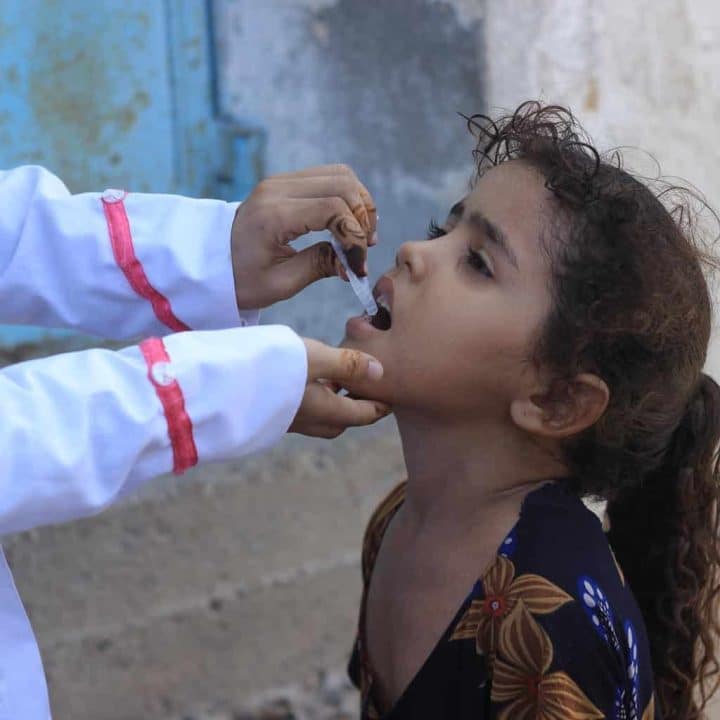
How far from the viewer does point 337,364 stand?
1465 millimetres

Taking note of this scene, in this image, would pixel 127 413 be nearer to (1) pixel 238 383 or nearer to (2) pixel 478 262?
(1) pixel 238 383

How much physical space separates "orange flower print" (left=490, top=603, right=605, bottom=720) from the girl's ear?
0.89 ft

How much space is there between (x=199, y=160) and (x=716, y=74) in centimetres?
189

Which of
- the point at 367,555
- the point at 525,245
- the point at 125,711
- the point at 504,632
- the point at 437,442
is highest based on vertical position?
the point at 525,245

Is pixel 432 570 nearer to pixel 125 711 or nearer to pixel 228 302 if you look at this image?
pixel 228 302

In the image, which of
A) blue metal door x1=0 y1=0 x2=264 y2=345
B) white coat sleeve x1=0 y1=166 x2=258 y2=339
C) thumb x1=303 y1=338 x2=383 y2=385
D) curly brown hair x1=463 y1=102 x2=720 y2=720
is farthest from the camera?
blue metal door x1=0 y1=0 x2=264 y2=345

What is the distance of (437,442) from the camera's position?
178 cm

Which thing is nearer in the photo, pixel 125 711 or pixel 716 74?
pixel 125 711

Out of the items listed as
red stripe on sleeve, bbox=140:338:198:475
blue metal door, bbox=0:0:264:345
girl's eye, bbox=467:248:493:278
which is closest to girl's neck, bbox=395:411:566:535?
girl's eye, bbox=467:248:493:278

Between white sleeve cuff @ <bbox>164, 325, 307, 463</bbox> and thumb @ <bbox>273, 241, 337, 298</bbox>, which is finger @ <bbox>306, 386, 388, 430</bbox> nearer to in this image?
white sleeve cuff @ <bbox>164, 325, 307, 463</bbox>

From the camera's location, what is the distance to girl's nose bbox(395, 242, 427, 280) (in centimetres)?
172

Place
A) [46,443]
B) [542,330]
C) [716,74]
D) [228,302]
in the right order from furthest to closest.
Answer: [716,74] < [228,302] < [542,330] < [46,443]

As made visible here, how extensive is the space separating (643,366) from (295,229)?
0.54m

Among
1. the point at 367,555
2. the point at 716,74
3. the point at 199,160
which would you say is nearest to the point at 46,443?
the point at 367,555
